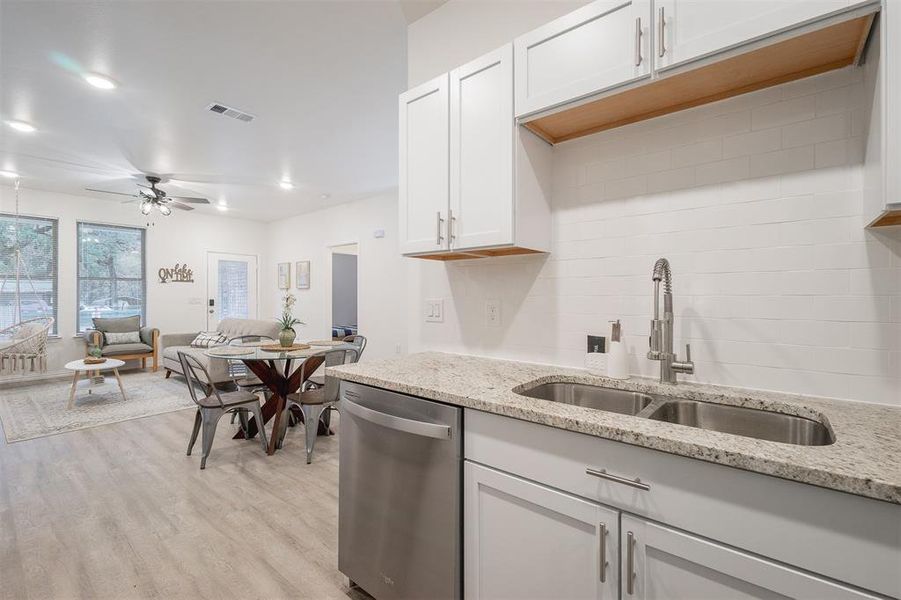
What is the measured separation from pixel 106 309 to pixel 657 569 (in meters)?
8.25

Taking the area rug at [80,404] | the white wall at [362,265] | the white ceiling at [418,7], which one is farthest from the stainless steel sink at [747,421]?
the area rug at [80,404]

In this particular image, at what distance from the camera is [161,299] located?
6.97 m

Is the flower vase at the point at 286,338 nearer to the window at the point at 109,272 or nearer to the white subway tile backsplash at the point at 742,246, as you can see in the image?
the white subway tile backsplash at the point at 742,246

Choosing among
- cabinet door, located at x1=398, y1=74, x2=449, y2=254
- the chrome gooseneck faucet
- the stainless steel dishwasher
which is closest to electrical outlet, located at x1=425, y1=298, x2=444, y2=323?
cabinet door, located at x1=398, y1=74, x2=449, y2=254

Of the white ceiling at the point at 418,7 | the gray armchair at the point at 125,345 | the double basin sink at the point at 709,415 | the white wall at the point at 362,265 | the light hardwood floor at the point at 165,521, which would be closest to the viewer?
the double basin sink at the point at 709,415

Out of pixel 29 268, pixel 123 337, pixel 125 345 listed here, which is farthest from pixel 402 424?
pixel 29 268

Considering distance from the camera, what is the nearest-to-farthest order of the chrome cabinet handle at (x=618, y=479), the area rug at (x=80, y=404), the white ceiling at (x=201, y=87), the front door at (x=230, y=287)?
the chrome cabinet handle at (x=618, y=479)
the white ceiling at (x=201, y=87)
the area rug at (x=80, y=404)
the front door at (x=230, y=287)

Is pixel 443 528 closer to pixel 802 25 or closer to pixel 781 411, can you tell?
Answer: pixel 781 411

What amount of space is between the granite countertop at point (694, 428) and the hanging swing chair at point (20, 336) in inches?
235

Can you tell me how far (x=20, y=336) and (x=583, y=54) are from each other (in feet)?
24.0

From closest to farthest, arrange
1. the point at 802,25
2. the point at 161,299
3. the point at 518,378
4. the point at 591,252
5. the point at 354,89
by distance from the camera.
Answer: the point at 802,25 → the point at 518,378 → the point at 591,252 → the point at 354,89 → the point at 161,299

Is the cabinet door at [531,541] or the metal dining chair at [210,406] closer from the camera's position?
the cabinet door at [531,541]

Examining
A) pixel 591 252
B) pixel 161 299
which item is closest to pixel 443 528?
pixel 591 252

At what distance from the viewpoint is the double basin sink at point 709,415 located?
1162mm
